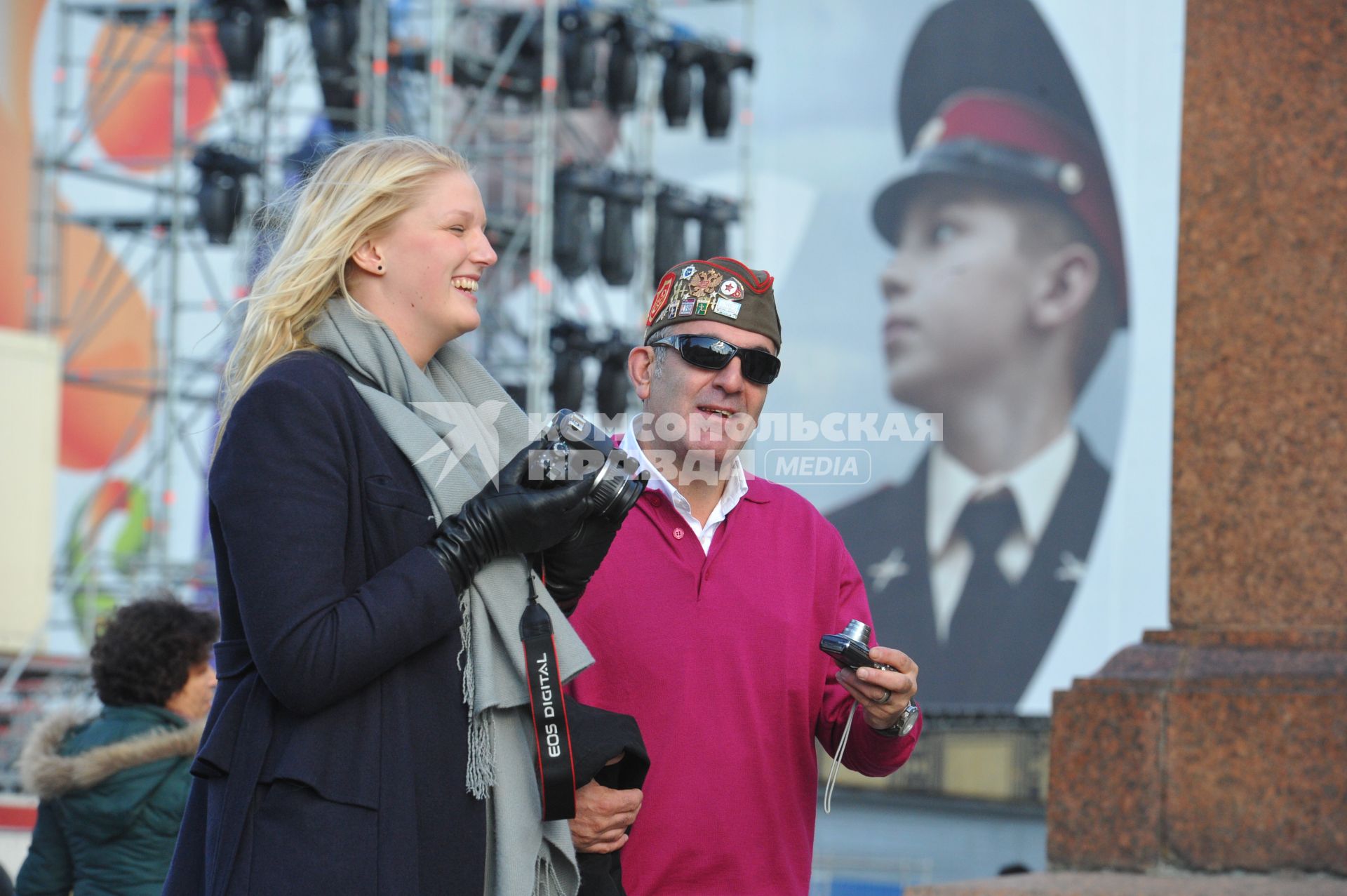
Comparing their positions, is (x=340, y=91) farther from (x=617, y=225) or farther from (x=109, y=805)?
(x=109, y=805)

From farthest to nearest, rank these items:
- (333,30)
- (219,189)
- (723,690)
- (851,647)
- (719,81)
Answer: (719,81), (219,189), (333,30), (723,690), (851,647)

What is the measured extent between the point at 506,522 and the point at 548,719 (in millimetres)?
259

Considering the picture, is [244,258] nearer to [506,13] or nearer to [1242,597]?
[506,13]

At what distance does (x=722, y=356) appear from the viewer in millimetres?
2518

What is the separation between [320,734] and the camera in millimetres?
1893

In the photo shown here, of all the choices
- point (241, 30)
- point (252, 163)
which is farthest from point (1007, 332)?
point (241, 30)

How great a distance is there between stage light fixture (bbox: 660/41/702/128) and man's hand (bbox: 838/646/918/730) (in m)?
10.8

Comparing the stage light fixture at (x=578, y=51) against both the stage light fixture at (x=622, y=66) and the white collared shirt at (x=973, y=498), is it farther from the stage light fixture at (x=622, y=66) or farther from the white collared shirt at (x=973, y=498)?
the white collared shirt at (x=973, y=498)

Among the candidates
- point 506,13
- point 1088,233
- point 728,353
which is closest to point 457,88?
point 506,13

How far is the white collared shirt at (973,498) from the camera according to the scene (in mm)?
11812

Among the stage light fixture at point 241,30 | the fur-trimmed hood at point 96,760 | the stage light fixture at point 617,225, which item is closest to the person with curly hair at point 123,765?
the fur-trimmed hood at point 96,760

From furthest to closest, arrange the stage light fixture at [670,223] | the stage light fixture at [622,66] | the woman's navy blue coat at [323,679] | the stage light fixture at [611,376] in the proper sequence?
the stage light fixture at [670,223]
the stage light fixture at [611,376]
the stage light fixture at [622,66]
the woman's navy blue coat at [323,679]

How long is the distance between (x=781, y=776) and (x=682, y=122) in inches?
433

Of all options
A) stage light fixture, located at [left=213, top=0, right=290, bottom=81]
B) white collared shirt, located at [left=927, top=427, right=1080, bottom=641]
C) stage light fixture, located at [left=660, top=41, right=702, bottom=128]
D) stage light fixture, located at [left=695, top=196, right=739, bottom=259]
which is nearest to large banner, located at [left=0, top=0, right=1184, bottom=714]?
white collared shirt, located at [left=927, top=427, right=1080, bottom=641]
